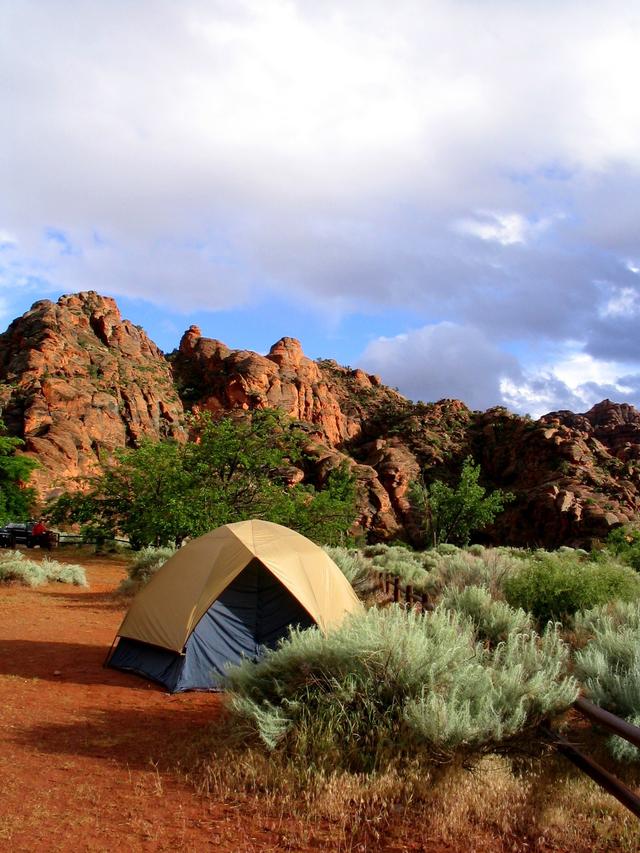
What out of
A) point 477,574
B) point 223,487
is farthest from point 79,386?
point 477,574

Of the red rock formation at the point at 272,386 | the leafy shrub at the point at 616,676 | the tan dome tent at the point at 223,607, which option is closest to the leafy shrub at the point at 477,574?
the tan dome tent at the point at 223,607

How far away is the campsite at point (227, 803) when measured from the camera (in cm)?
427

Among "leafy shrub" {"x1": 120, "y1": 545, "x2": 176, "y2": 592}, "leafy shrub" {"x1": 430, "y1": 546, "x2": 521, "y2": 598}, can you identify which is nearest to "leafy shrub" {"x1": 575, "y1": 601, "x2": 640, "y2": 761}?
"leafy shrub" {"x1": 430, "y1": 546, "x2": 521, "y2": 598}

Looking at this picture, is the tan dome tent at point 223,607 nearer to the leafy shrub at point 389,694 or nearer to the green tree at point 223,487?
the leafy shrub at point 389,694

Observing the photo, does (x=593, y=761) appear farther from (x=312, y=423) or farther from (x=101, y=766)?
(x=312, y=423)

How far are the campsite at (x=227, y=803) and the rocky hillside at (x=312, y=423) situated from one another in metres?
43.8

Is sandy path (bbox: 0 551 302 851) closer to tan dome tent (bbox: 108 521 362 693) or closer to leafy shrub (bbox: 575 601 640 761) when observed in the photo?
tan dome tent (bbox: 108 521 362 693)

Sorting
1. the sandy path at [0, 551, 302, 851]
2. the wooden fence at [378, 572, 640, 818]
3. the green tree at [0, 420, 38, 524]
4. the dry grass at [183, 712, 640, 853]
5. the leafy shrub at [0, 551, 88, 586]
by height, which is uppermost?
the green tree at [0, 420, 38, 524]

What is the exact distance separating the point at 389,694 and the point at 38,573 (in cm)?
1501

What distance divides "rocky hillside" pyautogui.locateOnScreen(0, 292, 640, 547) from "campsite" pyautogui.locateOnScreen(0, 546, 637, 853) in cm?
4378

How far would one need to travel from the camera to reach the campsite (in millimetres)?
4273

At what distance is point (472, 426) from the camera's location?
276 ft

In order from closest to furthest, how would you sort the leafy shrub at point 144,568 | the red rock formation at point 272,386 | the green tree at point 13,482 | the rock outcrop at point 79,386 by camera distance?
the leafy shrub at point 144,568, the green tree at point 13,482, the rock outcrop at point 79,386, the red rock formation at point 272,386

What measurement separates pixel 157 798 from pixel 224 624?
370 centimetres
